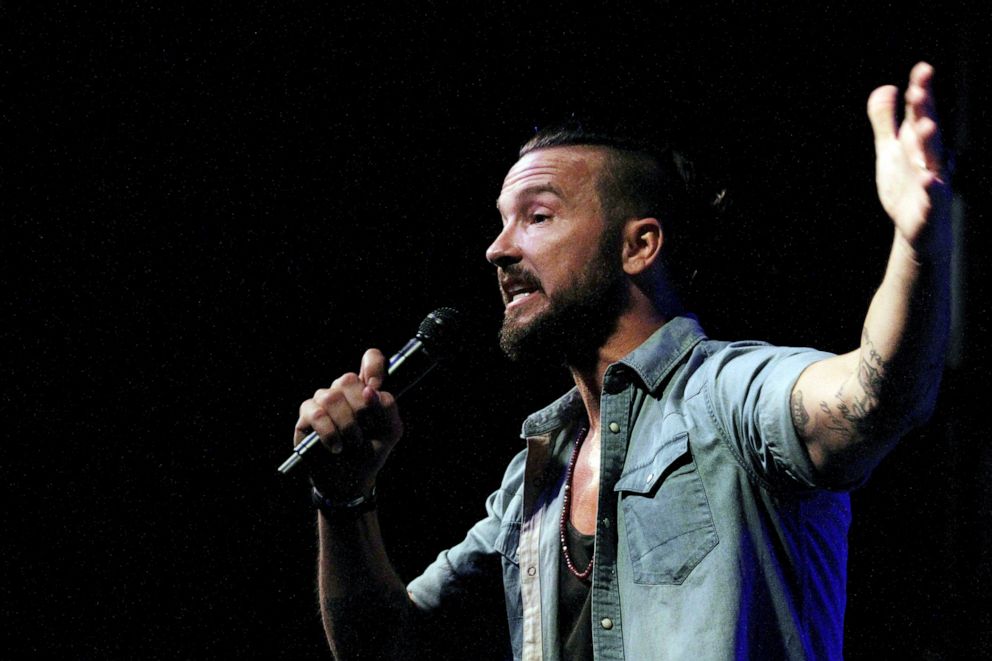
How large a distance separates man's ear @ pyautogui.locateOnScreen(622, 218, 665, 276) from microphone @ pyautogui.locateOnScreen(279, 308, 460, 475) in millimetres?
436

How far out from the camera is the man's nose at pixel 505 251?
179 cm

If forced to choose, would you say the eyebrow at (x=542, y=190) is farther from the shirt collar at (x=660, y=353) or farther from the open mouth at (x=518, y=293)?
the shirt collar at (x=660, y=353)

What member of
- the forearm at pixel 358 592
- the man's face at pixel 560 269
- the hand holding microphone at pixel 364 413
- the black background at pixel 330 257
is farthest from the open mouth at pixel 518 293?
the forearm at pixel 358 592

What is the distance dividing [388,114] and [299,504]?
1257 mm

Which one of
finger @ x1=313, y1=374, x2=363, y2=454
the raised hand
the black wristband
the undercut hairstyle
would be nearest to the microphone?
finger @ x1=313, y1=374, x2=363, y2=454

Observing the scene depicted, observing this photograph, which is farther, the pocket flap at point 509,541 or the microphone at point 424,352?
the pocket flap at point 509,541

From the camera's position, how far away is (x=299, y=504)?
2.35 metres

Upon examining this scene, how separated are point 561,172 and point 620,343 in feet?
1.45

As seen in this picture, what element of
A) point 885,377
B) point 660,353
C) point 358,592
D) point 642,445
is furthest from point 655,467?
point 358,592

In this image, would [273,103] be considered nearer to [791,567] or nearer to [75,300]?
A: [75,300]

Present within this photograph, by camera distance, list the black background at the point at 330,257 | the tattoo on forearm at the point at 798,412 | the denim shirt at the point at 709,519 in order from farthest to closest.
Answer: the black background at the point at 330,257 < the denim shirt at the point at 709,519 < the tattoo on forearm at the point at 798,412

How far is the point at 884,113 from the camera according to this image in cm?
93

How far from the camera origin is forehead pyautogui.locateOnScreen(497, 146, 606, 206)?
1.82 m

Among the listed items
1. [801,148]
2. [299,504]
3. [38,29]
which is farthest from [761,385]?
[38,29]
